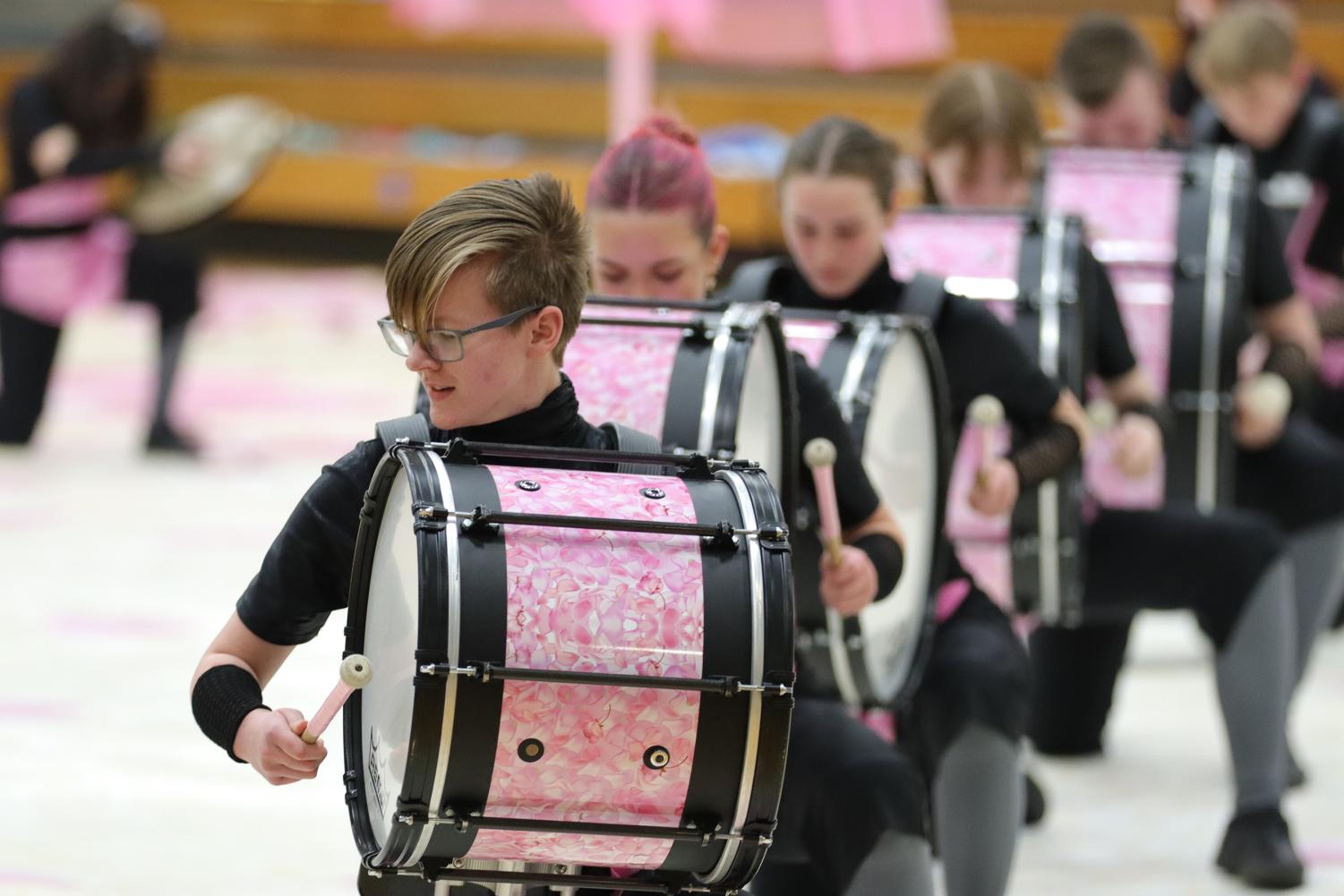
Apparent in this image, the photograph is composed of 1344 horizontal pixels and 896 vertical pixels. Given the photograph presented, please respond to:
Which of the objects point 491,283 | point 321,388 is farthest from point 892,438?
point 321,388

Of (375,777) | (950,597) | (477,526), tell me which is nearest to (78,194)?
(950,597)

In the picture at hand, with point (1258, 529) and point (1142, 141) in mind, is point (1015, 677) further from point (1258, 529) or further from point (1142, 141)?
point (1142, 141)

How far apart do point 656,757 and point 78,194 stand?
5.20 metres

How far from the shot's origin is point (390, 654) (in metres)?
1.94

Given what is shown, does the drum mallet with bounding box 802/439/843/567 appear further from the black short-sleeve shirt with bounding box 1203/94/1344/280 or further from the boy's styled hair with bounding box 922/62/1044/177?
the black short-sleeve shirt with bounding box 1203/94/1344/280

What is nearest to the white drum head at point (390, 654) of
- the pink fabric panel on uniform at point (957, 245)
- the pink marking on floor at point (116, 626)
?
the pink fabric panel on uniform at point (957, 245)

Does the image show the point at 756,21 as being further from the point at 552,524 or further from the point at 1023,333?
the point at 552,524

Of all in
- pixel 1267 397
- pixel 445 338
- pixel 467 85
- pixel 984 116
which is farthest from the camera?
pixel 467 85

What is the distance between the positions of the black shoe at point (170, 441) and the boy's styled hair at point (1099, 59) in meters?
3.62

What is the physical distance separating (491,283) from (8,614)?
3.31 meters

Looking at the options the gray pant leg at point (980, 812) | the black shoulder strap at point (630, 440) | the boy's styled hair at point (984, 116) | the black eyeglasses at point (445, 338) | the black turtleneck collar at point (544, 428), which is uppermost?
the boy's styled hair at point (984, 116)

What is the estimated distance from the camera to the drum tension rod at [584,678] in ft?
5.92

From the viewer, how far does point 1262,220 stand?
13.0 ft

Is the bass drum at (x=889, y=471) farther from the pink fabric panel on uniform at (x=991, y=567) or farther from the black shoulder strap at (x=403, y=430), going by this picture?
the black shoulder strap at (x=403, y=430)
